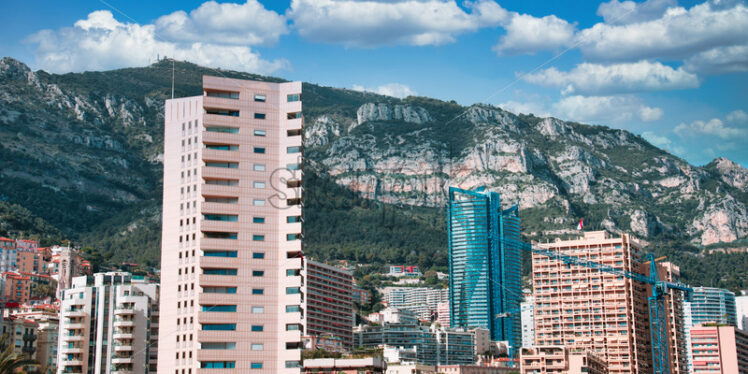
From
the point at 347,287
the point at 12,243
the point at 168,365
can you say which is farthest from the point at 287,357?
the point at 12,243

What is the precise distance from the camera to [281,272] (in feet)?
233

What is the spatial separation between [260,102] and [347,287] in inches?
4674

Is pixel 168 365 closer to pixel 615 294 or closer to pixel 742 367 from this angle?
pixel 615 294

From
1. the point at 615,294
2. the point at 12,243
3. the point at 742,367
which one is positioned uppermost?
the point at 12,243

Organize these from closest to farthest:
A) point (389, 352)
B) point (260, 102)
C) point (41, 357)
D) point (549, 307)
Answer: point (260, 102) → point (41, 357) → point (389, 352) → point (549, 307)

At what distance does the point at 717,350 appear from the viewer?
563 feet

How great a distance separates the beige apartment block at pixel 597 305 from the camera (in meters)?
153

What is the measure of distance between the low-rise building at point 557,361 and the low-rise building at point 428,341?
4850 centimetres

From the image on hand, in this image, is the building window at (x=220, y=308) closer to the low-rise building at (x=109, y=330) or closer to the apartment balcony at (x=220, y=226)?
the apartment balcony at (x=220, y=226)

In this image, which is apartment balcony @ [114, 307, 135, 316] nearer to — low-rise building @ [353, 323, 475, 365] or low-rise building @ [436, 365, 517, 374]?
low-rise building @ [436, 365, 517, 374]

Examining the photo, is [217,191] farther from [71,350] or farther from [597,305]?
[597,305]

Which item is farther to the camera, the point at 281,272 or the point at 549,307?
the point at 549,307

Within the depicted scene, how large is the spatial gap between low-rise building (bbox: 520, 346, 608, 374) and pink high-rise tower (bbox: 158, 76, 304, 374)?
6296 cm

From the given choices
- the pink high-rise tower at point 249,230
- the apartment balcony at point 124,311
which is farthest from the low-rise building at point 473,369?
the pink high-rise tower at point 249,230
